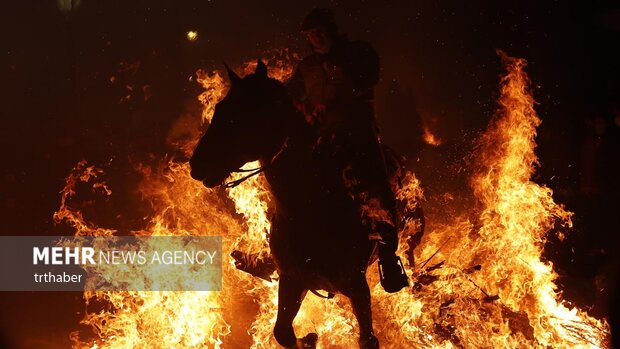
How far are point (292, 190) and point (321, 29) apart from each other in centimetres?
186

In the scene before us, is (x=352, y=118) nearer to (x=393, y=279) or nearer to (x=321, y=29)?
(x=321, y=29)

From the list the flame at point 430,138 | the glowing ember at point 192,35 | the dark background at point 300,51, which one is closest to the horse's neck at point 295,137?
the dark background at point 300,51

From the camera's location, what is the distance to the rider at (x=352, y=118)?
407 cm

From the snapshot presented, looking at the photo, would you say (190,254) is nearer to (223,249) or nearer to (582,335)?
(223,249)

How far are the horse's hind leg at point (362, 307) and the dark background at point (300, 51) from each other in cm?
688

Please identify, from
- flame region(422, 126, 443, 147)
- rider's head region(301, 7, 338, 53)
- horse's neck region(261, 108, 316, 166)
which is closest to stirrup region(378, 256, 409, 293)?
horse's neck region(261, 108, 316, 166)

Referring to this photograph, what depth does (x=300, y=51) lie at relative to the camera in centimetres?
1116

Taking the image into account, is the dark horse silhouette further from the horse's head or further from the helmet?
the helmet

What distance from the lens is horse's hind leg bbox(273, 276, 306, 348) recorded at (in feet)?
13.8

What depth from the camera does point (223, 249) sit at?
7273 mm

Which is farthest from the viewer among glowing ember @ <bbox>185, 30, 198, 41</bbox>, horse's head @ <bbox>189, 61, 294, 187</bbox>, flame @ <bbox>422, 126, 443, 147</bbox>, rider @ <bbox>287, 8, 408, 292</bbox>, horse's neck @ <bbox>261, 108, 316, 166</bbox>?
glowing ember @ <bbox>185, 30, 198, 41</bbox>

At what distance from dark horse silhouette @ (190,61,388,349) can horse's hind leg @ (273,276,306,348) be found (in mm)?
10

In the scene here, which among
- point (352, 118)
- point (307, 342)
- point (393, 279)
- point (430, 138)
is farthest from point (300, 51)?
point (307, 342)

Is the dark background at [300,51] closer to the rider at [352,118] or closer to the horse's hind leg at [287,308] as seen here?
the horse's hind leg at [287,308]
